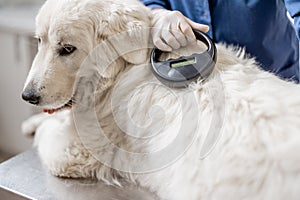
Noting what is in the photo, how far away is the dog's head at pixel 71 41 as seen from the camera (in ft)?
3.02

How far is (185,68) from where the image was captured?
0.87m

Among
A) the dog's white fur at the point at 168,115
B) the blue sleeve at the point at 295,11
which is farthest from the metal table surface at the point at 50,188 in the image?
the blue sleeve at the point at 295,11

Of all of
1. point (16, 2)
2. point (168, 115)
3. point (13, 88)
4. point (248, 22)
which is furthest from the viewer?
point (16, 2)

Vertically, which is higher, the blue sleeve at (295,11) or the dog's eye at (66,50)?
the dog's eye at (66,50)

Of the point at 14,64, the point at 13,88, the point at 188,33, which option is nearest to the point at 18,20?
the point at 14,64

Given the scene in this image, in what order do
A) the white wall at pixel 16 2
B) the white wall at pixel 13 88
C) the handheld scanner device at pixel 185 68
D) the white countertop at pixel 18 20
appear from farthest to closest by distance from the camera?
the white wall at pixel 16 2, the white wall at pixel 13 88, the white countertop at pixel 18 20, the handheld scanner device at pixel 185 68

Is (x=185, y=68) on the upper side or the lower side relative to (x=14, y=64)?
upper

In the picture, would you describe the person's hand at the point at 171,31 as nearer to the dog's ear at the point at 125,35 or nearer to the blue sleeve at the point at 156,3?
the dog's ear at the point at 125,35

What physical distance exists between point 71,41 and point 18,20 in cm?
151

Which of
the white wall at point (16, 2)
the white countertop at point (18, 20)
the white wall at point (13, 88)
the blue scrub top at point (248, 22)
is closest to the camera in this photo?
the blue scrub top at point (248, 22)

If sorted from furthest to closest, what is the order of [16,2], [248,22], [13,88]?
1. [16,2]
2. [13,88]
3. [248,22]

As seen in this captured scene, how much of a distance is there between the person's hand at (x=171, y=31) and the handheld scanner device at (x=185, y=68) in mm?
44

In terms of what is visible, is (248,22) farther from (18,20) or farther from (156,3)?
(18,20)

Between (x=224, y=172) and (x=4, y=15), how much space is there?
201 cm
